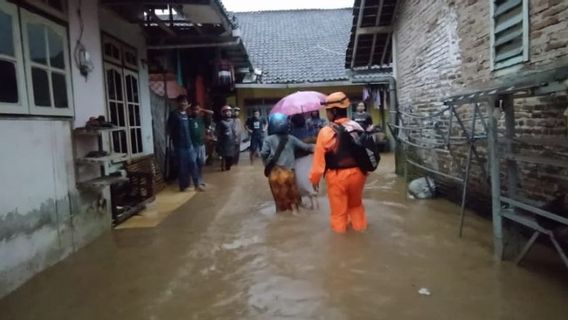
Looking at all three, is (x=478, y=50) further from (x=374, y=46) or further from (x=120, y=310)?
(x=374, y=46)

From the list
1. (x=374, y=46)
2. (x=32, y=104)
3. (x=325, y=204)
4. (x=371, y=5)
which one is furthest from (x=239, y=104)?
(x=32, y=104)

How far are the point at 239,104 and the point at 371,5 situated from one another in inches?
341

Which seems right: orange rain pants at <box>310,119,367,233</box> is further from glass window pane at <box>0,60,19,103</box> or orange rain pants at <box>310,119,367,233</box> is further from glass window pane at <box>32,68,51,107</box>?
glass window pane at <box>0,60,19,103</box>

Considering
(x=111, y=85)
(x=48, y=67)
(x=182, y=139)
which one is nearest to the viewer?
(x=48, y=67)

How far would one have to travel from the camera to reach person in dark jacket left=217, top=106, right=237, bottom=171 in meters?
12.5

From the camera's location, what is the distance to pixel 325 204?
7.57m

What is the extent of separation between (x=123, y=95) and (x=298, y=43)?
1469cm

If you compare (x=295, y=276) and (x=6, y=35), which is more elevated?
(x=6, y=35)

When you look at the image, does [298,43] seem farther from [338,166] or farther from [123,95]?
[338,166]

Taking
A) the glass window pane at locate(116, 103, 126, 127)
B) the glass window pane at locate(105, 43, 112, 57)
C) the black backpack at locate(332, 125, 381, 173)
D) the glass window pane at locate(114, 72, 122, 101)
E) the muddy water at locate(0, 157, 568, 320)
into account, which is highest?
the glass window pane at locate(105, 43, 112, 57)

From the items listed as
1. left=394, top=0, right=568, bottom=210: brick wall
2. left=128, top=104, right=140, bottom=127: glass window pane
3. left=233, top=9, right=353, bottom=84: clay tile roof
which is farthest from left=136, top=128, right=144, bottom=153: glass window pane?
left=233, top=9, right=353, bottom=84: clay tile roof

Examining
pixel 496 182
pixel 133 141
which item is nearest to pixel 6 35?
pixel 133 141

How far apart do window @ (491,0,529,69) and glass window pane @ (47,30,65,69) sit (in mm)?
4978

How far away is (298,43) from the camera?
70.0 ft
